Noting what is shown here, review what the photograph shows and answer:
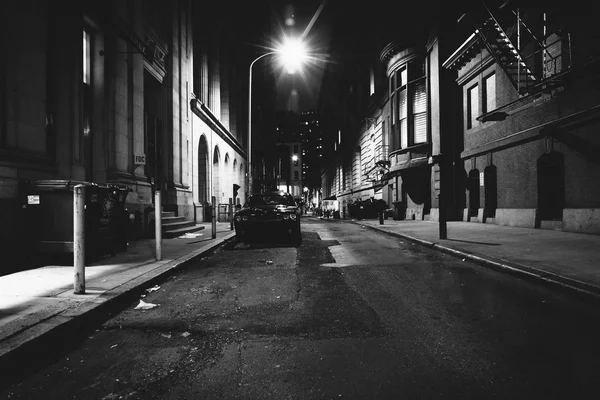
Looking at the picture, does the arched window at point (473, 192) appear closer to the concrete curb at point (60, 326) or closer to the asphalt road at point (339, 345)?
the asphalt road at point (339, 345)

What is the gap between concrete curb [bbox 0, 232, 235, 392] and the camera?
294 cm

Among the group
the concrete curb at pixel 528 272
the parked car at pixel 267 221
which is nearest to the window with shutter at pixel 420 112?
the parked car at pixel 267 221

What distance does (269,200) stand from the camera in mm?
12945

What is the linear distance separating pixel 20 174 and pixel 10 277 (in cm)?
232

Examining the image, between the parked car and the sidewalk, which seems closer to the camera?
the sidewalk

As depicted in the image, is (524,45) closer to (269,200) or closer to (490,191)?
(490,191)

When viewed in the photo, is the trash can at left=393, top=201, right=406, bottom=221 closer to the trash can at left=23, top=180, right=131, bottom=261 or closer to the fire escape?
the fire escape

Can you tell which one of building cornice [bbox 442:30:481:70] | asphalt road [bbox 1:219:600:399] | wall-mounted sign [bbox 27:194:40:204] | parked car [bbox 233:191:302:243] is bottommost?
asphalt road [bbox 1:219:600:399]

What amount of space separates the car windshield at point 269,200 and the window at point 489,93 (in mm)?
12063

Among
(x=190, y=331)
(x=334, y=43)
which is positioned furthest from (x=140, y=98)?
(x=334, y=43)

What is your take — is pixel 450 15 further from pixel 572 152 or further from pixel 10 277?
pixel 10 277

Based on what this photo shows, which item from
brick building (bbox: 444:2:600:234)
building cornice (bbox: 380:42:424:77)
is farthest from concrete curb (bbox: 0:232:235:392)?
building cornice (bbox: 380:42:424:77)

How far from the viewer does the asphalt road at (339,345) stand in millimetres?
2549

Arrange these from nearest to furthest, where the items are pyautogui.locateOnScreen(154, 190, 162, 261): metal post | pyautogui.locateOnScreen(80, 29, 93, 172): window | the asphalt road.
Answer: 1. the asphalt road
2. pyautogui.locateOnScreen(154, 190, 162, 261): metal post
3. pyautogui.locateOnScreen(80, 29, 93, 172): window
